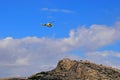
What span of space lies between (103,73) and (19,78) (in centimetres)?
1870

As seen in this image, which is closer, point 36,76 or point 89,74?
point 89,74

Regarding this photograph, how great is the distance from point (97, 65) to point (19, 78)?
56.2ft

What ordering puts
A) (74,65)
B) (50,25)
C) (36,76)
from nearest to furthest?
(50,25)
(74,65)
(36,76)

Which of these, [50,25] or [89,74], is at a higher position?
[50,25]

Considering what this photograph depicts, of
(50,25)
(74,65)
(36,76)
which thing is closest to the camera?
(50,25)

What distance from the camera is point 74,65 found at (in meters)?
68.8

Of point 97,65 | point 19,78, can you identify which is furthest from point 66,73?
point 19,78

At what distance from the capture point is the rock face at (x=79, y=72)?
Answer: 65500mm

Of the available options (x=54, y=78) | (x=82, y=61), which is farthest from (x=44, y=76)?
(x=82, y=61)

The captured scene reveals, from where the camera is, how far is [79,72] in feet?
217

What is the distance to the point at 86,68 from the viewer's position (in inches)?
2618

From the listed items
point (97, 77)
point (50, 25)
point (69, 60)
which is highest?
point (50, 25)

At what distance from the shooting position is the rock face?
215 feet

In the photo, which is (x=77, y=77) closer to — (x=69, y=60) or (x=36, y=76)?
(x=69, y=60)
